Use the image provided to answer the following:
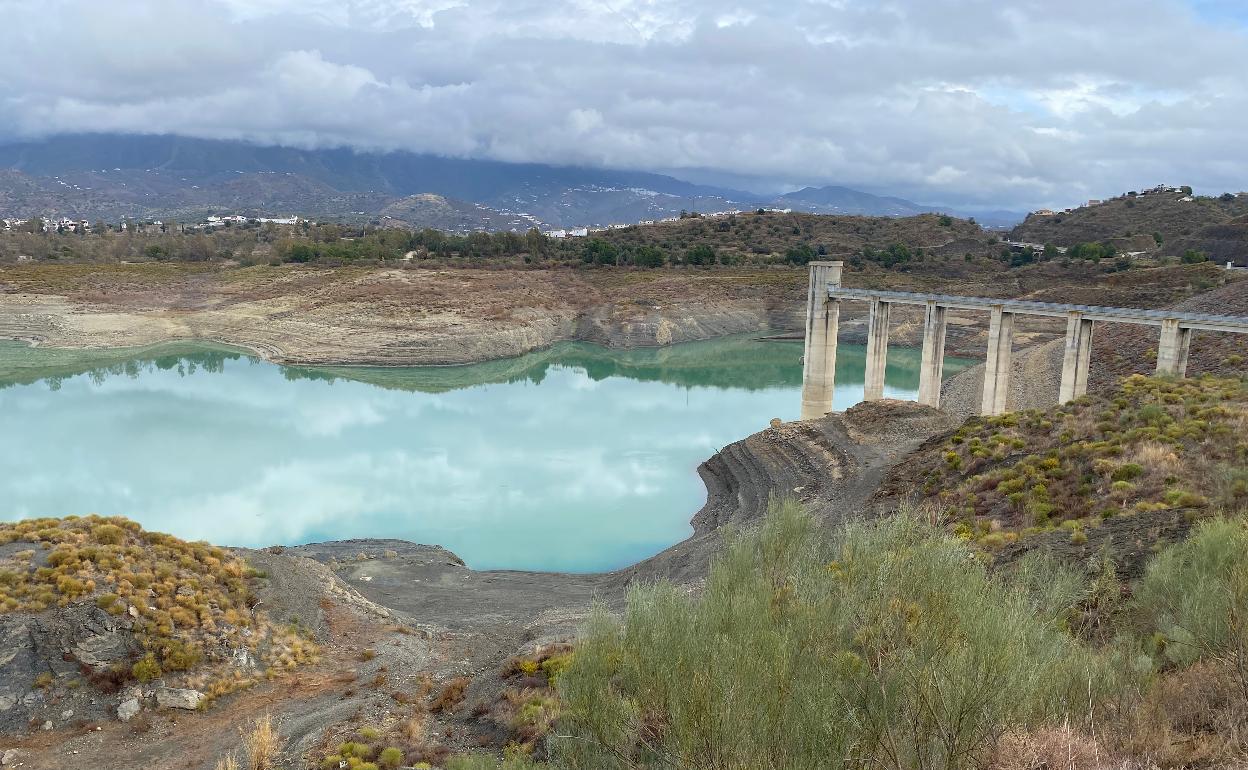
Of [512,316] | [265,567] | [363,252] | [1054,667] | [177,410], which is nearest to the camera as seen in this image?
[1054,667]

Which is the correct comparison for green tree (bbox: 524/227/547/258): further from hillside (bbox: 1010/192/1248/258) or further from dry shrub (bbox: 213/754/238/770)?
dry shrub (bbox: 213/754/238/770)

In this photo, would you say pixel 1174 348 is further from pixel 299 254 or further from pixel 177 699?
pixel 299 254

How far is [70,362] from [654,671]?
6196 centimetres

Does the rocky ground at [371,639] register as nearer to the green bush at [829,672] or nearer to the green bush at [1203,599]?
the green bush at [829,672]

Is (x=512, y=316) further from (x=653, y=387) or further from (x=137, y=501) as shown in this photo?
(x=137, y=501)

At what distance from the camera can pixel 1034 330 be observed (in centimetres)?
6119

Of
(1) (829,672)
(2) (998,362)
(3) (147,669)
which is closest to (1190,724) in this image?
(1) (829,672)

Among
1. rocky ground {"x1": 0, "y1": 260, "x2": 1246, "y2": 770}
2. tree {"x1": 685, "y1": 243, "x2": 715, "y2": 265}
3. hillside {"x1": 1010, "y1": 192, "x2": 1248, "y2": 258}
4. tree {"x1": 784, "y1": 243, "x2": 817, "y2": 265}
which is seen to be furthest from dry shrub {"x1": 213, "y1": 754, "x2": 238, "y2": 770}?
hillside {"x1": 1010, "y1": 192, "x2": 1248, "y2": 258}

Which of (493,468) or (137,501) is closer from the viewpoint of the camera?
(137,501)

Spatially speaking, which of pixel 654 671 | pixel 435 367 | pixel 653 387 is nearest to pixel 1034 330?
pixel 653 387

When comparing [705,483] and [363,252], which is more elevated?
[363,252]

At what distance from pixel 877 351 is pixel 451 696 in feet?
105

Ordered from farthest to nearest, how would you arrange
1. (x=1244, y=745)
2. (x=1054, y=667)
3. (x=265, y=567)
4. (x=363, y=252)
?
(x=363, y=252) → (x=265, y=567) → (x=1054, y=667) → (x=1244, y=745)

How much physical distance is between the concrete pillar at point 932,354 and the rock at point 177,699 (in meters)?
31.6
